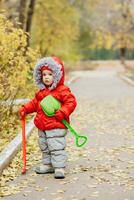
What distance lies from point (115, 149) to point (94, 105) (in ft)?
29.0

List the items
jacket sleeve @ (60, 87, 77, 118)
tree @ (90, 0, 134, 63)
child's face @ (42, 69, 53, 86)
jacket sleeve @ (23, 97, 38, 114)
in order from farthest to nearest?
tree @ (90, 0, 134, 63) → jacket sleeve @ (23, 97, 38, 114) → child's face @ (42, 69, 53, 86) → jacket sleeve @ (60, 87, 77, 118)

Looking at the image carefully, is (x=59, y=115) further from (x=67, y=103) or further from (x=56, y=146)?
(x=56, y=146)

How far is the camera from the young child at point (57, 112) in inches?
303

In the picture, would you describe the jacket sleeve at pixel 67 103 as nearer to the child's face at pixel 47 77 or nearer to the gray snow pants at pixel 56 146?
the child's face at pixel 47 77

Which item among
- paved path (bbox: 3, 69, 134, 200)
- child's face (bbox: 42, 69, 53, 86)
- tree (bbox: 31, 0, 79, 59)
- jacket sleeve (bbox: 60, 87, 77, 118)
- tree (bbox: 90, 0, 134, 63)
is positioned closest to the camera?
paved path (bbox: 3, 69, 134, 200)

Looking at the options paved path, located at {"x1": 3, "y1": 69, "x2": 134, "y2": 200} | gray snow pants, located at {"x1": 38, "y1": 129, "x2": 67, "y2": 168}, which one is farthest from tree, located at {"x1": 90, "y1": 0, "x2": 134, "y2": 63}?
gray snow pants, located at {"x1": 38, "y1": 129, "x2": 67, "y2": 168}

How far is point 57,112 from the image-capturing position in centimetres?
766

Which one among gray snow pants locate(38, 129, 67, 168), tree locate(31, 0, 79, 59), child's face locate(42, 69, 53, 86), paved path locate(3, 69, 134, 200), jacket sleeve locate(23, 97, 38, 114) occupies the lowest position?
paved path locate(3, 69, 134, 200)

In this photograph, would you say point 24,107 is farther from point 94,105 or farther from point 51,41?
point 51,41

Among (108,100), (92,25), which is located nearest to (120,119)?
(108,100)

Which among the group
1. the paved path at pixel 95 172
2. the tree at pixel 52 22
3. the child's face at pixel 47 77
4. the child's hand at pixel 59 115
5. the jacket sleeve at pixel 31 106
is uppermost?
the tree at pixel 52 22

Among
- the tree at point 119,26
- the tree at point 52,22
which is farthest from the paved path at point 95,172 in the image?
the tree at point 119,26

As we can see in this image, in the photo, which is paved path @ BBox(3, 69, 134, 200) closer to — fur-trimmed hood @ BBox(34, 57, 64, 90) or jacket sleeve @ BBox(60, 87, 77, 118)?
jacket sleeve @ BBox(60, 87, 77, 118)

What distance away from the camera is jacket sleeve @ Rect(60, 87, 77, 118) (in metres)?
7.63
